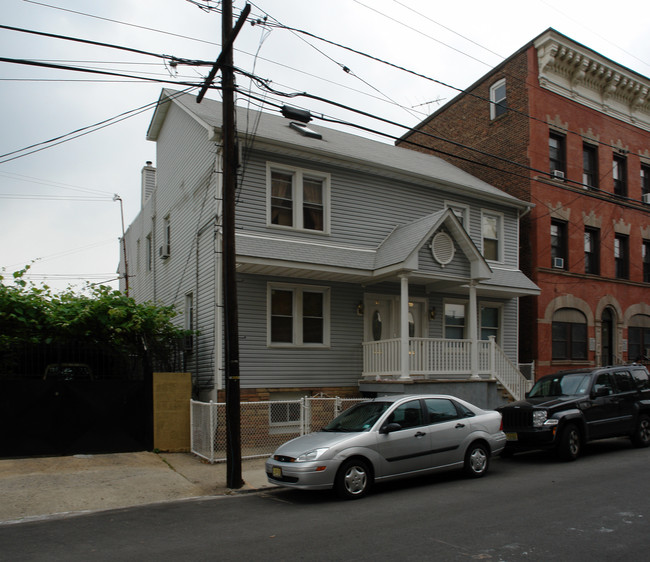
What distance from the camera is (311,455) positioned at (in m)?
8.73

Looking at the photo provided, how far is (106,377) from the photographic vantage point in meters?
14.6

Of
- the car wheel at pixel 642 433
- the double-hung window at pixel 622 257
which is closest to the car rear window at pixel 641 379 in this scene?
the car wheel at pixel 642 433

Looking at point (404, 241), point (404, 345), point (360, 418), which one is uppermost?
point (404, 241)

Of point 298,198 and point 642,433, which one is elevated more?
point 298,198

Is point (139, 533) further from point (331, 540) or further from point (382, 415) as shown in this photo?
point (382, 415)

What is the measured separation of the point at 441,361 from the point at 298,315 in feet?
12.8

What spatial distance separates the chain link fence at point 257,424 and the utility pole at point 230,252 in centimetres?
210

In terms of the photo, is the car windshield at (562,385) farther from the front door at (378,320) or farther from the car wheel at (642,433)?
the front door at (378,320)

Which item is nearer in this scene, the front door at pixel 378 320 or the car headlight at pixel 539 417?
the car headlight at pixel 539 417

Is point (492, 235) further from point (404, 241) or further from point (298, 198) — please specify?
point (298, 198)

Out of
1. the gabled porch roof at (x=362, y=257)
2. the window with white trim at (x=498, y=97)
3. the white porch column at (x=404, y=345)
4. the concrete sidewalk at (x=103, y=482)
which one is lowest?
the concrete sidewalk at (x=103, y=482)

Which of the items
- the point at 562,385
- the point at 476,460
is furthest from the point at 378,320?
the point at 476,460

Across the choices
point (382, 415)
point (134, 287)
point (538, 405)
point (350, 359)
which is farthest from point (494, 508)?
point (134, 287)

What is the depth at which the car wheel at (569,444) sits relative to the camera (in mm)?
11555
